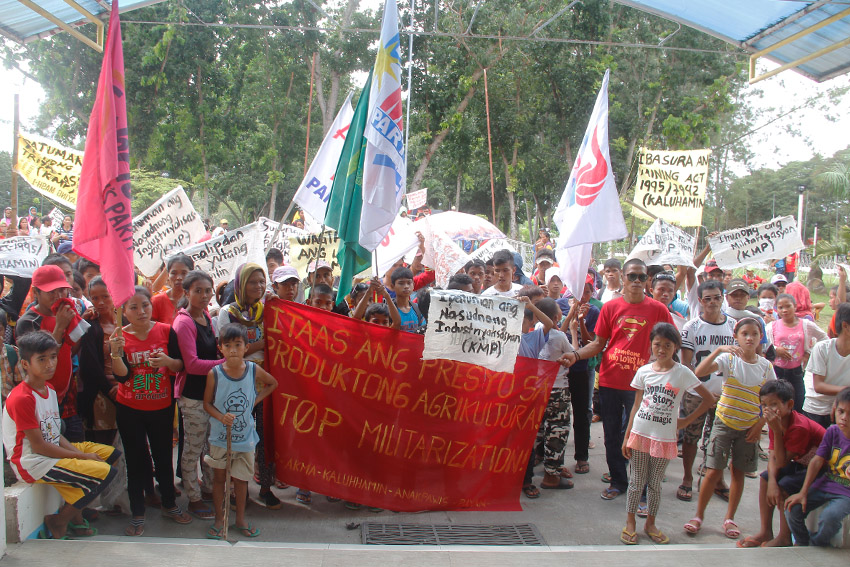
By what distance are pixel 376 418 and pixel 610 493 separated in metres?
2.08

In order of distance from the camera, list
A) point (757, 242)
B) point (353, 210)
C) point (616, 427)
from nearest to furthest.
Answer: point (353, 210) → point (616, 427) → point (757, 242)

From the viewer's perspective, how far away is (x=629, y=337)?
5.62 m

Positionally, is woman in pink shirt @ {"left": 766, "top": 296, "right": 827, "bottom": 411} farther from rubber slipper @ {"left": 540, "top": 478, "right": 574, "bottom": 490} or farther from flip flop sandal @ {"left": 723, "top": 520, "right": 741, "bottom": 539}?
rubber slipper @ {"left": 540, "top": 478, "right": 574, "bottom": 490}

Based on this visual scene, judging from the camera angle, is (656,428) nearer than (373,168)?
Yes

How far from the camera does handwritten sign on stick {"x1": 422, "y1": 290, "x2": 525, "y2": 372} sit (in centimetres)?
500

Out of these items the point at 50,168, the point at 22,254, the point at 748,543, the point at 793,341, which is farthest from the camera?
the point at 50,168

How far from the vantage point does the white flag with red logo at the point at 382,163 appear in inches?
202

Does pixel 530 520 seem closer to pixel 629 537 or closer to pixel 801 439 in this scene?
pixel 629 537

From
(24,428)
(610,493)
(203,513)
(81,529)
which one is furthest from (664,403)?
(24,428)

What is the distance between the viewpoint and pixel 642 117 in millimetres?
20312

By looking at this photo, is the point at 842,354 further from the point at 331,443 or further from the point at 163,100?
the point at 163,100

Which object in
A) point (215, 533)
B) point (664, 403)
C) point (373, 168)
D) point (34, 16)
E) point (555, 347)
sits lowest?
point (215, 533)

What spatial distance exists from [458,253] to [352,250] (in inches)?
147

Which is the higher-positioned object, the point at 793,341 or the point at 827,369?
the point at 793,341
